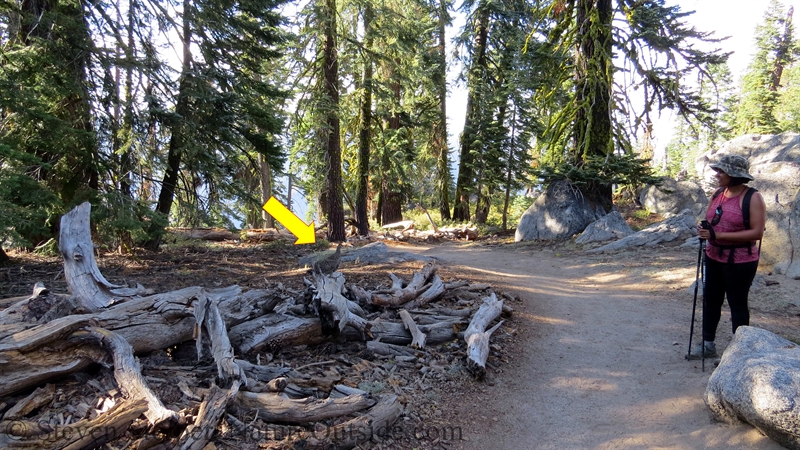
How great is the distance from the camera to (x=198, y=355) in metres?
4.14

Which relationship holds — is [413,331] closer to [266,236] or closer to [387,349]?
[387,349]

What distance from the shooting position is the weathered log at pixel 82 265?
4.64 m

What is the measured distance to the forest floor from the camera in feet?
13.1

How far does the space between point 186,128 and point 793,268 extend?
39.4ft

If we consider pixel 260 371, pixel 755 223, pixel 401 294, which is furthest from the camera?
pixel 401 294

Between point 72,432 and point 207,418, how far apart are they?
0.80 m

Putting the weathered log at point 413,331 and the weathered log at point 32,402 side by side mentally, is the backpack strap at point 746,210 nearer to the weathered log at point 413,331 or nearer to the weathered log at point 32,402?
the weathered log at point 413,331

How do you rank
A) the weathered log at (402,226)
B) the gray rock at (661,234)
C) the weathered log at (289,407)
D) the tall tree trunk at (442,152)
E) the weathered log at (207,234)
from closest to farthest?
the weathered log at (289,407), the gray rock at (661,234), the weathered log at (207,234), the weathered log at (402,226), the tall tree trunk at (442,152)

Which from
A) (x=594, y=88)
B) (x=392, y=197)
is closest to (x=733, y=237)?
(x=594, y=88)

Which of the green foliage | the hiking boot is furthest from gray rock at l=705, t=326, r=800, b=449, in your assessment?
the green foliage

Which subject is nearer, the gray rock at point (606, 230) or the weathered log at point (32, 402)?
the weathered log at point (32, 402)

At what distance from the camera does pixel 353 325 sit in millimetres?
5340

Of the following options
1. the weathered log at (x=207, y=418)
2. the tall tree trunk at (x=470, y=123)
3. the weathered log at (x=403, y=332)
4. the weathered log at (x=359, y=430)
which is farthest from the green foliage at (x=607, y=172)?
the weathered log at (x=207, y=418)

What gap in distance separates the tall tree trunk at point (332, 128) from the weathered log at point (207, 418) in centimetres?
1191
